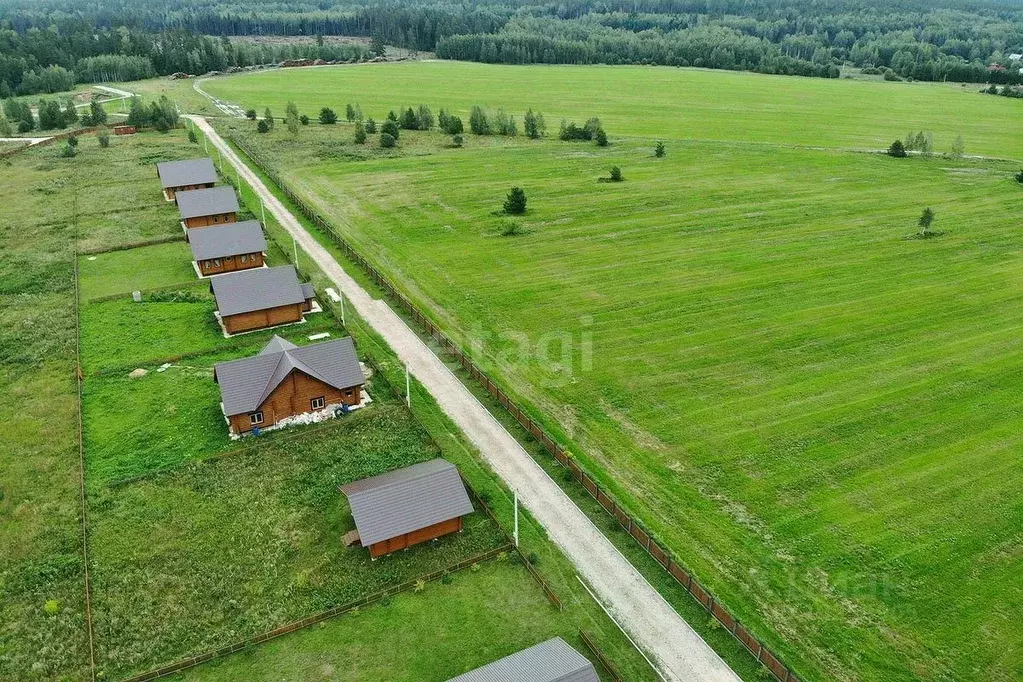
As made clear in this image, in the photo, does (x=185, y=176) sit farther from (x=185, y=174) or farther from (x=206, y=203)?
(x=206, y=203)

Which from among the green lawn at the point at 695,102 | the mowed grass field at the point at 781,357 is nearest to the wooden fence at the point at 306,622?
the mowed grass field at the point at 781,357

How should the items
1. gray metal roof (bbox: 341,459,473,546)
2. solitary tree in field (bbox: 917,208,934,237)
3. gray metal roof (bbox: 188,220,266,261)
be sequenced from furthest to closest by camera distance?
solitary tree in field (bbox: 917,208,934,237), gray metal roof (bbox: 188,220,266,261), gray metal roof (bbox: 341,459,473,546)

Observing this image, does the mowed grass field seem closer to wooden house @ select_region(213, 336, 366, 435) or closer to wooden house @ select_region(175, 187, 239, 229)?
wooden house @ select_region(213, 336, 366, 435)

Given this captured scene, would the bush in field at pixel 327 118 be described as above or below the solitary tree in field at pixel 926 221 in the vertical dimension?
above

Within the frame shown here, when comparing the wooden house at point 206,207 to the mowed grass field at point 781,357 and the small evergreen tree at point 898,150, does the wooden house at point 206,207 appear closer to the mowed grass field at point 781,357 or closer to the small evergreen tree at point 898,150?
the mowed grass field at point 781,357

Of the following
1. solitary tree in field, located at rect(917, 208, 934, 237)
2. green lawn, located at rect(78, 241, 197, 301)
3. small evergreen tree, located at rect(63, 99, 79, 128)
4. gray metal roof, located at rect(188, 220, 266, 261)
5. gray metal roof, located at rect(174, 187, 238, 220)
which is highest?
small evergreen tree, located at rect(63, 99, 79, 128)

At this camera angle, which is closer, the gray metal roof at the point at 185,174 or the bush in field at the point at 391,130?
the gray metal roof at the point at 185,174

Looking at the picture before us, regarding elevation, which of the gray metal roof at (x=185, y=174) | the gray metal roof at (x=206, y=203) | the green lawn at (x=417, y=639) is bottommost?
the green lawn at (x=417, y=639)

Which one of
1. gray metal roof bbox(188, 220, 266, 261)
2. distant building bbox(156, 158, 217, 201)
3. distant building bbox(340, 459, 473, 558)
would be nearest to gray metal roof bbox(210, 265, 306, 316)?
gray metal roof bbox(188, 220, 266, 261)
